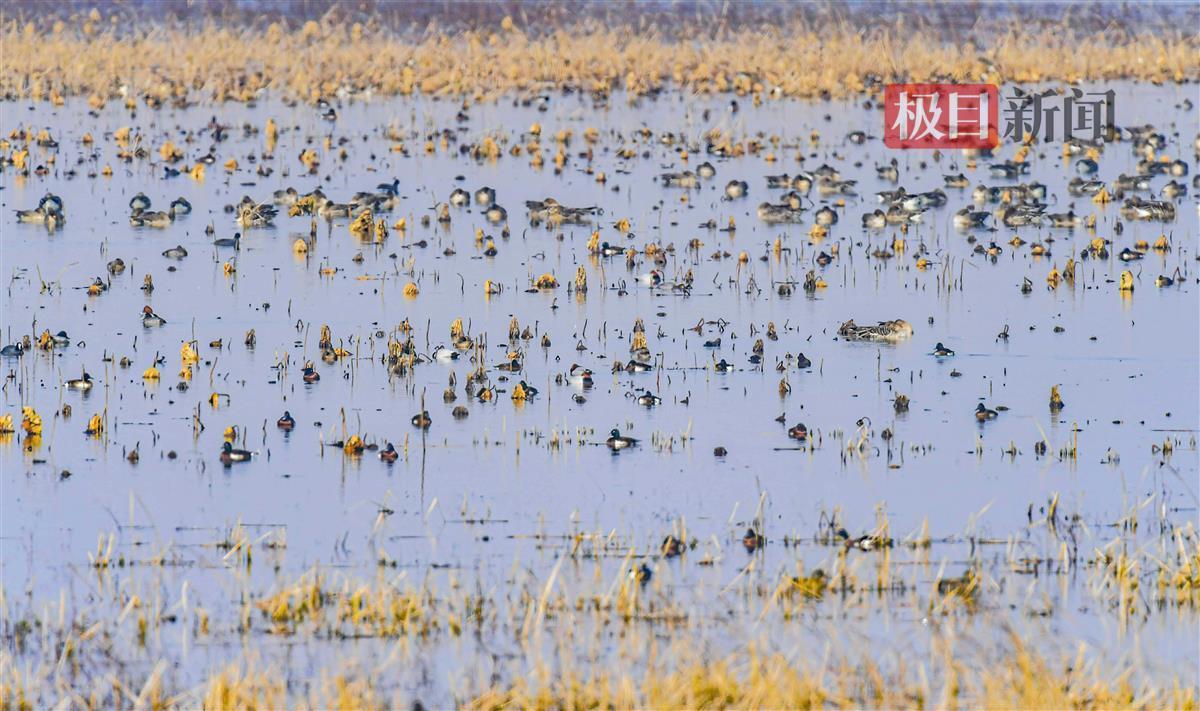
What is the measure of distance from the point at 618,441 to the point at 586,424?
2.30 feet

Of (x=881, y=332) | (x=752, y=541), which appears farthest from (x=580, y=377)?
(x=752, y=541)

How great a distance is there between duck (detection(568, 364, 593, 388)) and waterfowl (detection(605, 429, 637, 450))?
171 centimetres

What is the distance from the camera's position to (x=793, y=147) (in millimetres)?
30594

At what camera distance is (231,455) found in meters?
12.8

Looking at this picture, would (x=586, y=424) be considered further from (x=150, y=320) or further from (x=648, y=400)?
(x=150, y=320)

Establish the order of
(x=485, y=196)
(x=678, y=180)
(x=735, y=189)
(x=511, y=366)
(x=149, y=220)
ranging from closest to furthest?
1. (x=511, y=366)
2. (x=149, y=220)
3. (x=485, y=196)
4. (x=735, y=189)
5. (x=678, y=180)

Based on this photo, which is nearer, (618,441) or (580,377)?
(618,441)

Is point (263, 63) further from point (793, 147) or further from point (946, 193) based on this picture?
point (946, 193)

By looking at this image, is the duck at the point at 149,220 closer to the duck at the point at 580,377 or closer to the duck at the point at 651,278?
the duck at the point at 651,278

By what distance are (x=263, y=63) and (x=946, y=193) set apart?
17.8m

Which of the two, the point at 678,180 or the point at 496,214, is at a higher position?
the point at 678,180

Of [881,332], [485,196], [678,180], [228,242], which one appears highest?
[678,180]

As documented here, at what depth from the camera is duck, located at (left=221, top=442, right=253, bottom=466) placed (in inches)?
504

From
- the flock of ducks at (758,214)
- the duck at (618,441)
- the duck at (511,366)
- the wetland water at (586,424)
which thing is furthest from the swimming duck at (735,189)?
the duck at (618,441)
